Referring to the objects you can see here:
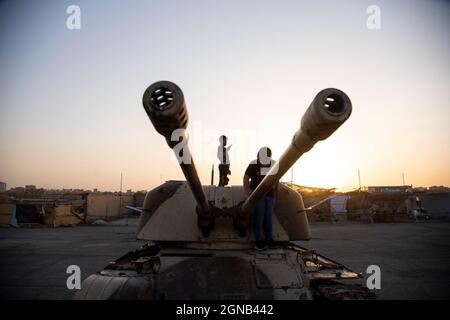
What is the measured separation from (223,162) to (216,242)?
2.15 metres

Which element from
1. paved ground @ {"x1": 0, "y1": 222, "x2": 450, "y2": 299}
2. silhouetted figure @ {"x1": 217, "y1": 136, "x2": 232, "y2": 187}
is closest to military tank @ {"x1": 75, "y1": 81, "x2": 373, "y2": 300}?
silhouetted figure @ {"x1": 217, "y1": 136, "x2": 232, "y2": 187}

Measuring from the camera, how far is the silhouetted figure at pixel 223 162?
6.77m

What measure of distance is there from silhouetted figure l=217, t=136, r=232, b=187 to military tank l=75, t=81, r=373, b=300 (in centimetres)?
98

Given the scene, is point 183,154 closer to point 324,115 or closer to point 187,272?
point 324,115

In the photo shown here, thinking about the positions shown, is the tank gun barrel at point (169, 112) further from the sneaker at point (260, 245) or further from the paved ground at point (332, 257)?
the paved ground at point (332, 257)

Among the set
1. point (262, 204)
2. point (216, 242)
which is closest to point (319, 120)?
point (262, 204)

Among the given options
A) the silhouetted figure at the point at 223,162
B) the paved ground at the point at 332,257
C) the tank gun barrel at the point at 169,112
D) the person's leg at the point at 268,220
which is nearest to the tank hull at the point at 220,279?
the person's leg at the point at 268,220

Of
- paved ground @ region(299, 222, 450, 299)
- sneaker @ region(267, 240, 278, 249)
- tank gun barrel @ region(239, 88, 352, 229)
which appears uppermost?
tank gun barrel @ region(239, 88, 352, 229)

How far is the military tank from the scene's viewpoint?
258cm

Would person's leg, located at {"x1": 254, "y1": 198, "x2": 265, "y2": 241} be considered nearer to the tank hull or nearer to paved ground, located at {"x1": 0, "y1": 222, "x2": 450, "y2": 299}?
the tank hull

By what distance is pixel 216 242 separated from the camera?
4934 mm

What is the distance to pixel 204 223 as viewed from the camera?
15.4ft

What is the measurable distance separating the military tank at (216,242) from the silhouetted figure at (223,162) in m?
0.98

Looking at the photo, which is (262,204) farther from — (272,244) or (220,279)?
(220,279)
